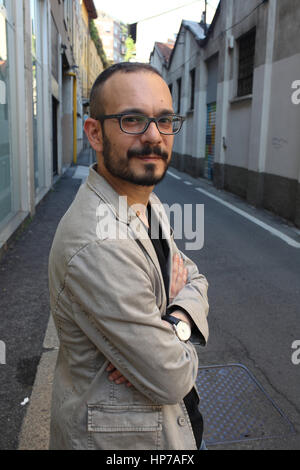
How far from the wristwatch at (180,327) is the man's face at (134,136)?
471 mm

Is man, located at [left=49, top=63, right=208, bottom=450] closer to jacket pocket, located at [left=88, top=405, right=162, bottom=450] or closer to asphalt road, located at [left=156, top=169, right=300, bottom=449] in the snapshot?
jacket pocket, located at [left=88, top=405, right=162, bottom=450]

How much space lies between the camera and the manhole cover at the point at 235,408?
271 centimetres

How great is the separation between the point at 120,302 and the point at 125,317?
0.04 metres

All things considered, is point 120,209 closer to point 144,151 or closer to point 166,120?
point 144,151

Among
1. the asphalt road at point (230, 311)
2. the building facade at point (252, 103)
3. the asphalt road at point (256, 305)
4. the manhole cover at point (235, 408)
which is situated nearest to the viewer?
the manhole cover at point (235, 408)

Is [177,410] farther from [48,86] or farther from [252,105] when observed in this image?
[48,86]

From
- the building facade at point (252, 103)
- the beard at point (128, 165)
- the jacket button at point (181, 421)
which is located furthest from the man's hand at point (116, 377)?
the building facade at point (252, 103)

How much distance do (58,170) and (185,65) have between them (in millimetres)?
9854

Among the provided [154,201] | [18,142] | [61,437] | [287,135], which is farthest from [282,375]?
[287,135]

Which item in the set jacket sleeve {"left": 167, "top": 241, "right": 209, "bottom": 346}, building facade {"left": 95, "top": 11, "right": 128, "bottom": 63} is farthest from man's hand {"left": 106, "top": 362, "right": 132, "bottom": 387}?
building facade {"left": 95, "top": 11, "right": 128, "bottom": 63}

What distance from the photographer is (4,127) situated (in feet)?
23.0

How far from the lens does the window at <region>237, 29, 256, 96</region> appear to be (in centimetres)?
1266

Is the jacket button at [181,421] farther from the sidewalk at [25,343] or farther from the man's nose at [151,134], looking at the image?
the sidewalk at [25,343]

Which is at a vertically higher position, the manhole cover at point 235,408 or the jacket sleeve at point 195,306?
the jacket sleeve at point 195,306
